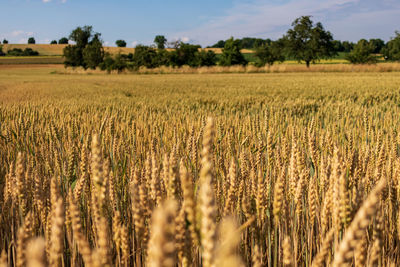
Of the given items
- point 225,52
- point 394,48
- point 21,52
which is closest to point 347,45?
point 394,48

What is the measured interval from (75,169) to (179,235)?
71.7 inches

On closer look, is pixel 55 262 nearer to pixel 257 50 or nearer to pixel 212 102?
pixel 212 102

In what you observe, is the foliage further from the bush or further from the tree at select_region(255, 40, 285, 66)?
the tree at select_region(255, 40, 285, 66)

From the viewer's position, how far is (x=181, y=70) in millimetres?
38594

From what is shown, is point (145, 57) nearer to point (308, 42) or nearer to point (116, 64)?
point (116, 64)

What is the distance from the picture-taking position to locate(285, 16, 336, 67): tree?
2239 inches

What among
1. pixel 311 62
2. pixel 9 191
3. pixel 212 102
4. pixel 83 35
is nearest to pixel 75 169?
pixel 9 191

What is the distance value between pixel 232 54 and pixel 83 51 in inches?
951

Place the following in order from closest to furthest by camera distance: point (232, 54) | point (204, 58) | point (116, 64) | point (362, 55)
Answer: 1. point (116, 64)
2. point (204, 58)
3. point (232, 54)
4. point (362, 55)

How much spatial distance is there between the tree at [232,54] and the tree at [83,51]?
19758 mm

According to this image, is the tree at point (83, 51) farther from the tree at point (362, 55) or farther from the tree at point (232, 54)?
the tree at point (362, 55)

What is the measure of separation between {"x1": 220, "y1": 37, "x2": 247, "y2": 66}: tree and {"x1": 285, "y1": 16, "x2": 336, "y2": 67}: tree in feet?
32.0

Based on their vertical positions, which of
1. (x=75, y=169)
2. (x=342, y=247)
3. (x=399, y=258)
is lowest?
(x=399, y=258)

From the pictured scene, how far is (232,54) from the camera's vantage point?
55156mm
